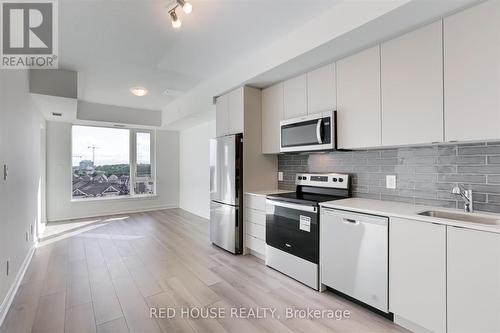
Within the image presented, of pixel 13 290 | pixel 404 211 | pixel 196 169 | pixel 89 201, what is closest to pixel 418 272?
pixel 404 211

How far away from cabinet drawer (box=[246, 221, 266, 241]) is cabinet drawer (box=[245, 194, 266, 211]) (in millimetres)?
240

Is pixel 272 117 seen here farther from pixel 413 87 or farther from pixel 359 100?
pixel 413 87

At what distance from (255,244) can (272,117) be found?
1.74 m

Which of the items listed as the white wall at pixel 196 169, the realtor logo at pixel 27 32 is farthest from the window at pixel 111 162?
the realtor logo at pixel 27 32

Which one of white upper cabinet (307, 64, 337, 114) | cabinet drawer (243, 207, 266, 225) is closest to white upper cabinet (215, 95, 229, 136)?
cabinet drawer (243, 207, 266, 225)

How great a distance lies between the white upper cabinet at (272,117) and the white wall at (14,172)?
274 centimetres

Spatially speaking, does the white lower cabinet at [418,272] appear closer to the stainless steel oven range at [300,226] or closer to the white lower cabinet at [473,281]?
the white lower cabinet at [473,281]

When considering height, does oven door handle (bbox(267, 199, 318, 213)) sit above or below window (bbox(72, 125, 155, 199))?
below

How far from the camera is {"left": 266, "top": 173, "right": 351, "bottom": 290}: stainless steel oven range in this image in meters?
2.47

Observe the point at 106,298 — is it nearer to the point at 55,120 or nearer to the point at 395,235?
the point at 395,235

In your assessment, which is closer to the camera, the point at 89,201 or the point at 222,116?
the point at 222,116

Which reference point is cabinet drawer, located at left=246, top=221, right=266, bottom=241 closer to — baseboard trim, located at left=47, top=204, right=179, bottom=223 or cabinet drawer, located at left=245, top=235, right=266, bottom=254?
cabinet drawer, located at left=245, top=235, right=266, bottom=254

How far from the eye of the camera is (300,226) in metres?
2.60

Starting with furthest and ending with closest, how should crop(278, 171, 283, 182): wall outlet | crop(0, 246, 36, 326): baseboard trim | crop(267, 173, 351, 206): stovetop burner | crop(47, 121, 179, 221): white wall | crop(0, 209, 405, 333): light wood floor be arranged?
crop(47, 121, 179, 221): white wall, crop(278, 171, 283, 182): wall outlet, crop(267, 173, 351, 206): stovetop burner, crop(0, 246, 36, 326): baseboard trim, crop(0, 209, 405, 333): light wood floor
